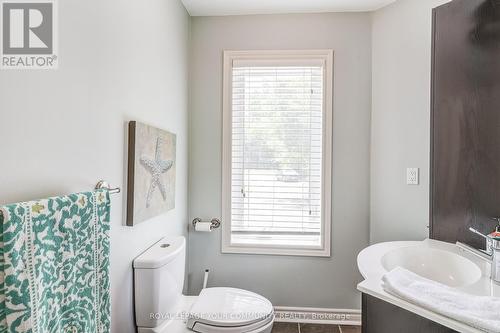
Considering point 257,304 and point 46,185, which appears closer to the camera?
point 46,185

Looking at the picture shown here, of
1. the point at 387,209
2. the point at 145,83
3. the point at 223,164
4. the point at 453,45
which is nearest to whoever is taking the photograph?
the point at 145,83

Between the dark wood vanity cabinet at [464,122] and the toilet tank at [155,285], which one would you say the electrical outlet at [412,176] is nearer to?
the dark wood vanity cabinet at [464,122]

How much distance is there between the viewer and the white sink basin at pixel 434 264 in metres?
1.19

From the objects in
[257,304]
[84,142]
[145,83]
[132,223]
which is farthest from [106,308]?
[145,83]

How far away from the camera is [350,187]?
6.39 feet

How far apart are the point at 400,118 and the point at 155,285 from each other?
5.83 ft

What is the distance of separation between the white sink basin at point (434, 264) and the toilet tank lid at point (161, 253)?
1.02 meters

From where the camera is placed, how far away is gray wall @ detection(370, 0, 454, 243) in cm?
163

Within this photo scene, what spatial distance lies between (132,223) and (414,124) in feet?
5.71

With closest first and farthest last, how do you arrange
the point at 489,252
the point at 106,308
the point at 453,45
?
the point at 106,308, the point at 489,252, the point at 453,45

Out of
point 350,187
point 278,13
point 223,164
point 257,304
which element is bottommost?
point 257,304

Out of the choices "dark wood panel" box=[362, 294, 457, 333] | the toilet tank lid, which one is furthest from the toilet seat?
"dark wood panel" box=[362, 294, 457, 333]

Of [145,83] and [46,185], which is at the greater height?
[145,83]

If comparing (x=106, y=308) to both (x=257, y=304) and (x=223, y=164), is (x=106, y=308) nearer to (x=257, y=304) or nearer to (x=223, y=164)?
(x=257, y=304)
